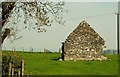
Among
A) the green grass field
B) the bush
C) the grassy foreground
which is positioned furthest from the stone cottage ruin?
the bush

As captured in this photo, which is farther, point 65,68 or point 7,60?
point 65,68

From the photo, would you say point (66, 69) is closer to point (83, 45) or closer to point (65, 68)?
point (65, 68)

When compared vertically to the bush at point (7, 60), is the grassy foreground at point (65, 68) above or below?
below

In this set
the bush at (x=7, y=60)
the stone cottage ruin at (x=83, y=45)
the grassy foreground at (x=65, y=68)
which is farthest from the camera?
the stone cottage ruin at (x=83, y=45)

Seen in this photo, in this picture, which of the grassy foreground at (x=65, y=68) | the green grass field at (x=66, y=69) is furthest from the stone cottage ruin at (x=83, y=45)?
the green grass field at (x=66, y=69)

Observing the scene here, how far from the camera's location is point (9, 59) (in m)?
21.8

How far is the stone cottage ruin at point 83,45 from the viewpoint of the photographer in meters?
52.0

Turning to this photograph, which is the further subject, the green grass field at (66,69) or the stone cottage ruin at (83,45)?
the stone cottage ruin at (83,45)

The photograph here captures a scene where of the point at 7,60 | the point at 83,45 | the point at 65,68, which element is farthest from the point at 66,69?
the point at 83,45

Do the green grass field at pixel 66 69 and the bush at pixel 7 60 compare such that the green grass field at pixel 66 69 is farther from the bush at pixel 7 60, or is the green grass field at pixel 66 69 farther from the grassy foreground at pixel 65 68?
the bush at pixel 7 60

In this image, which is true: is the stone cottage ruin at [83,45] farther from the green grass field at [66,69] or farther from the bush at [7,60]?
the bush at [7,60]

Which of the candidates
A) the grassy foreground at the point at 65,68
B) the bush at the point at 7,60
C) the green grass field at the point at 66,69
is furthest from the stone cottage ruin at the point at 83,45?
the bush at the point at 7,60

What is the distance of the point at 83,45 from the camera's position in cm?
5312

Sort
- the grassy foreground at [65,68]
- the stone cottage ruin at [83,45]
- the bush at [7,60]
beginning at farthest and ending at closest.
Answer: the stone cottage ruin at [83,45], the grassy foreground at [65,68], the bush at [7,60]
